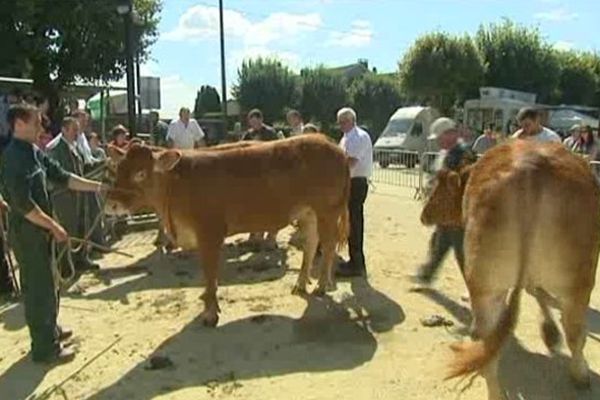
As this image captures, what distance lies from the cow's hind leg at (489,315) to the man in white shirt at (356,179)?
144 inches

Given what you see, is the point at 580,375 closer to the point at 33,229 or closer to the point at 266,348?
the point at 266,348

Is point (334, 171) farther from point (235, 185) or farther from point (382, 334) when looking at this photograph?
point (382, 334)

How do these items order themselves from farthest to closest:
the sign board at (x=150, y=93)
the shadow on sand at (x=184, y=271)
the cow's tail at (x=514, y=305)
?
the sign board at (x=150, y=93) → the shadow on sand at (x=184, y=271) → the cow's tail at (x=514, y=305)

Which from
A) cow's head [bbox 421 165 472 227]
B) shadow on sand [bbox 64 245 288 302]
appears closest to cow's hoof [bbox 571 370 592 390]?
cow's head [bbox 421 165 472 227]

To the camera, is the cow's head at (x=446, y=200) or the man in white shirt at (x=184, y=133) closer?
the cow's head at (x=446, y=200)

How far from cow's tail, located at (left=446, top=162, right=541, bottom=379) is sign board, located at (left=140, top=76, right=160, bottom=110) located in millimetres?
12235

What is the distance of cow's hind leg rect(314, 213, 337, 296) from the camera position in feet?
24.1

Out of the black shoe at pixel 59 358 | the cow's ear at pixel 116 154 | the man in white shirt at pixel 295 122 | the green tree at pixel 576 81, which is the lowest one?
the black shoe at pixel 59 358

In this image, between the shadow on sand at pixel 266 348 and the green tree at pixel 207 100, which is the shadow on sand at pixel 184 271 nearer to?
the shadow on sand at pixel 266 348

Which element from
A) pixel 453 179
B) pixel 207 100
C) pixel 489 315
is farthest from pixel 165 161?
pixel 207 100

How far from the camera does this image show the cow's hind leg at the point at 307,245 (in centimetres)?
751

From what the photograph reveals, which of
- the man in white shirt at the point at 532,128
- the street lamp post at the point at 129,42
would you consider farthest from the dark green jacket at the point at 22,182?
the street lamp post at the point at 129,42

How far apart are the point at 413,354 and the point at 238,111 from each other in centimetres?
4688

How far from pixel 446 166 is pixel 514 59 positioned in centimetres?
3672
